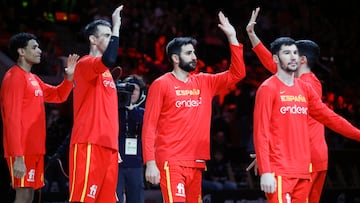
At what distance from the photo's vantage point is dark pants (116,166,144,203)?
8.05 meters

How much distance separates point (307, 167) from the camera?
256 inches

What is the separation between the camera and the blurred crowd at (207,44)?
43.4 ft

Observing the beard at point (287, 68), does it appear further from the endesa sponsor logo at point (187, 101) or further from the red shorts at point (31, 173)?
the red shorts at point (31, 173)

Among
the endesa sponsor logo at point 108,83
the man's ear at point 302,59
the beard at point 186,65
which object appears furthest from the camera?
the man's ear at point 302,59

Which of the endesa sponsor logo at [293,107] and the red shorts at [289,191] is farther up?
the endesa sponsor logo at [293,107]

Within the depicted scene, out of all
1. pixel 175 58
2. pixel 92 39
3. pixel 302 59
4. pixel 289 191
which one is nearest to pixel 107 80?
pixel 92 39

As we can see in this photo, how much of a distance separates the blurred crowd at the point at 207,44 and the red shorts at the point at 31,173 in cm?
383

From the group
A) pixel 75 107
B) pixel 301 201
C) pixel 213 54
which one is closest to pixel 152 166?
pixel 75 107

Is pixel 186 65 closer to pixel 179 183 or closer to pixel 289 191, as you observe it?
pixel 179 183

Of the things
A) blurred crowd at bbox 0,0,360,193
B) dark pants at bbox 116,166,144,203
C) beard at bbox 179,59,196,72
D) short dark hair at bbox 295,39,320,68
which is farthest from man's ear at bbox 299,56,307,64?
blurred crowd at bbox 0,0,360,193

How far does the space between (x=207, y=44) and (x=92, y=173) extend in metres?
8.55

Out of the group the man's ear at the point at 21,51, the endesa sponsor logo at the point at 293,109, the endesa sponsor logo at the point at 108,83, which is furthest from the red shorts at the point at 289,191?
the man's ear at the point at 21,51

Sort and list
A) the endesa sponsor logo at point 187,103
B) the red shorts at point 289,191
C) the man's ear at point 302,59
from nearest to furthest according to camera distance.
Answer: the red shorts at point 289,191
the endesa sponsor logo at point 187,103
the man's ear at point 302,59

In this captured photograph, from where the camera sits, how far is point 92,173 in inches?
254
